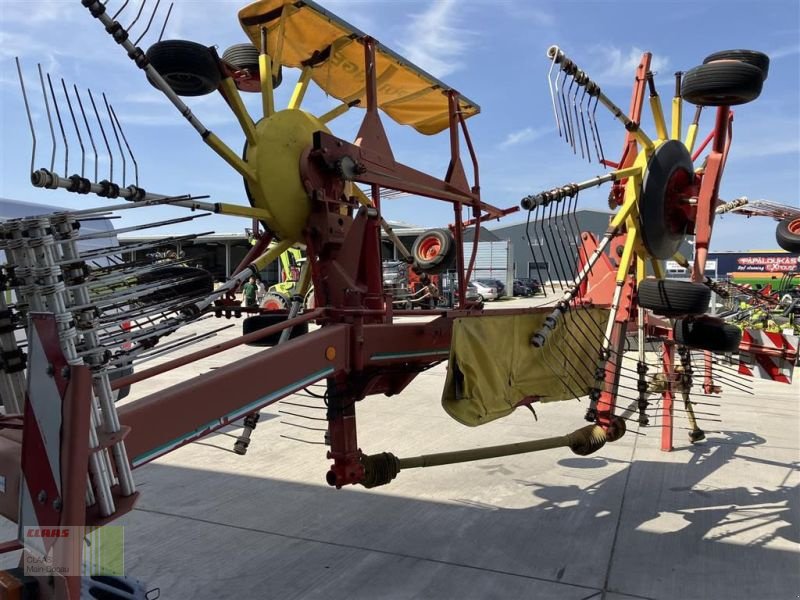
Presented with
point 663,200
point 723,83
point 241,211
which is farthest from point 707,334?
point 241,211

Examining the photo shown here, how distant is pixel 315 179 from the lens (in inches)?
145

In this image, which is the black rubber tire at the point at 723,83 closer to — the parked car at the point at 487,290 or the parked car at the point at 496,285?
the parked car at the point at 487,290

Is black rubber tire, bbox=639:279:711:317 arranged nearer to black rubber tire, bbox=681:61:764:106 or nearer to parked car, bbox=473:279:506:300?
black rubber tire, bbox=681:61:764:106

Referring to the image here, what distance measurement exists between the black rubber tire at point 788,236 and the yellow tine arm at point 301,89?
8178 mm

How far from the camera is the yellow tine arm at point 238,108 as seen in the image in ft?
11.8

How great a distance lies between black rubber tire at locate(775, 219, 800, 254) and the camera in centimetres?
966

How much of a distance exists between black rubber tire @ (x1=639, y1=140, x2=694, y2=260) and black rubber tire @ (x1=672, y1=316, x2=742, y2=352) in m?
0.56

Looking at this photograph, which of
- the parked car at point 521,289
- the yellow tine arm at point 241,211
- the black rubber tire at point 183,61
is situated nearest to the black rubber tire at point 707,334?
the yellow tine arm at point 241,211

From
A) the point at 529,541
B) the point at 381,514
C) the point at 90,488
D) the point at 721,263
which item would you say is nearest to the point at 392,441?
the point at 381,514

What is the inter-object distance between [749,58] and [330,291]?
2800 mm

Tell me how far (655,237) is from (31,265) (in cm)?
365

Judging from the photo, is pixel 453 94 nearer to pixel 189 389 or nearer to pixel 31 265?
pixel 189 389

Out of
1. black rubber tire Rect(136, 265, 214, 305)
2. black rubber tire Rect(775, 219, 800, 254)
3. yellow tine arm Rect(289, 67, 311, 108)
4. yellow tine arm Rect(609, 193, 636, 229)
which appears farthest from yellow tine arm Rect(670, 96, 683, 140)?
black rubber tire Rect(775, 219, 800, 254)

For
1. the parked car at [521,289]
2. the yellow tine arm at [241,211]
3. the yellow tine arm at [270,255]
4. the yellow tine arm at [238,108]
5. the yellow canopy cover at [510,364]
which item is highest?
the yellow tine arm at [238,108]
